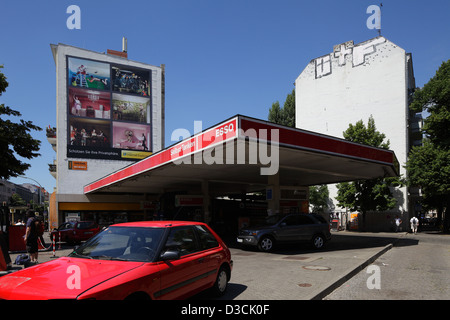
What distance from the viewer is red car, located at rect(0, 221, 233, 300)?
13.0 feet

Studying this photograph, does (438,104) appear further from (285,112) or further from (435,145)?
(285,112)

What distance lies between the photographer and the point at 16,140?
66.8ft

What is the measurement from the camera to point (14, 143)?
20.3 m

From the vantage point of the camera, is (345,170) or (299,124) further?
(299,124)

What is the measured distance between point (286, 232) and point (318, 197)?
916 inches

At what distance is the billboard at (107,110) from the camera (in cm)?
3606

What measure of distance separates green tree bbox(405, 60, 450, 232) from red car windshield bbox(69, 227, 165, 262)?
30.9 m

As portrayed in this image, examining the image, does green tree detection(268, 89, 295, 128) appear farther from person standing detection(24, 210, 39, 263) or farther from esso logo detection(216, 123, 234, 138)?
person standing detection(24, 210, 39, 263)

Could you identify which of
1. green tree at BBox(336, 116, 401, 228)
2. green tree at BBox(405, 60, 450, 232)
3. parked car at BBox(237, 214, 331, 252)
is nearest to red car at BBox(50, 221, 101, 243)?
parked car at BBox(237, 214, 331, 252)

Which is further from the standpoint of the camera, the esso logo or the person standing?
the esso logo
